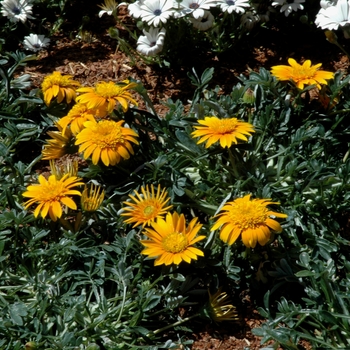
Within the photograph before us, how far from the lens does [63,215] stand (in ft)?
8.44

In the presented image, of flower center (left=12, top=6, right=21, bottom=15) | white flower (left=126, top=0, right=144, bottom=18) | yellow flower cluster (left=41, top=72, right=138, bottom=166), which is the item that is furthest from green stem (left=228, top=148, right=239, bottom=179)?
flower center (left=12, top=6, right=21, bottom=15)

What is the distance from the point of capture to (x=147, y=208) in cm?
246

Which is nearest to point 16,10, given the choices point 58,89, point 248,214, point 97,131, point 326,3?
point 58,89

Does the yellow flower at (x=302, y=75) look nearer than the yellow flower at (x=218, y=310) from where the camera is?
No

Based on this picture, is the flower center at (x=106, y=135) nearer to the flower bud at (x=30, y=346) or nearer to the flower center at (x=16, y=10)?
the flower bud at (x=30, y=346)

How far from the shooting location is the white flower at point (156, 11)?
3201mm

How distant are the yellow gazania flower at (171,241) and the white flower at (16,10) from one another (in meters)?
1.65

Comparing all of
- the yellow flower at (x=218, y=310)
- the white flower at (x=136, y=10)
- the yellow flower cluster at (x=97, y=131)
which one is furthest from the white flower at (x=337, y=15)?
the yellow flower at (x=218, y=310)

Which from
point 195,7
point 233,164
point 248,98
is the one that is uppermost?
point 195,7

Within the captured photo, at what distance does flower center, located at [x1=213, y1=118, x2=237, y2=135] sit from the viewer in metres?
2.47

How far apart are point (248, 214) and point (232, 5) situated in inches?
51.5

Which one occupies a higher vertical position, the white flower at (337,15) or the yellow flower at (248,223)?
the white flower at (337,15)

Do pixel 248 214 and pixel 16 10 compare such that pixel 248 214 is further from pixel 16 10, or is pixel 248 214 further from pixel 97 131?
pixel 16 10

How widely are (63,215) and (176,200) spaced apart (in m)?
0.42
